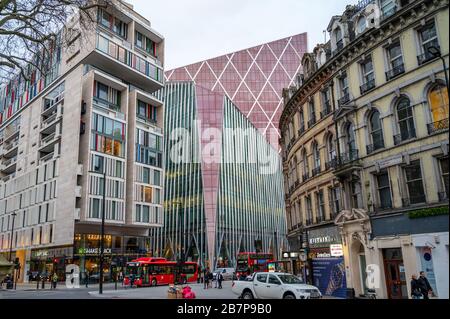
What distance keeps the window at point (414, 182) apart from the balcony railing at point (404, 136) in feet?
3.46

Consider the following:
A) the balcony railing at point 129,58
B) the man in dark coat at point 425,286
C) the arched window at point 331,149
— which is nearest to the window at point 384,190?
the arched window at point 331,149

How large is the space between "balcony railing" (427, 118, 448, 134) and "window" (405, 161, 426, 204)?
11.1 feet

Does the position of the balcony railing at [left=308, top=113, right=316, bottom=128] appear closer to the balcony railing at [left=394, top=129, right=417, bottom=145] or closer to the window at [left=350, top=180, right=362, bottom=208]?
the window at [left=350, top=180, right=362, bottom=208]

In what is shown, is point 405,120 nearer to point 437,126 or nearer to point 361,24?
point 437,126

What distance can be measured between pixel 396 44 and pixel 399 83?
3.28 meters

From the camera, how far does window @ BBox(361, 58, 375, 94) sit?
19109 mm

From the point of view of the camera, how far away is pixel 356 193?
25391 millimetres

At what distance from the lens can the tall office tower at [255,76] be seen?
134 m

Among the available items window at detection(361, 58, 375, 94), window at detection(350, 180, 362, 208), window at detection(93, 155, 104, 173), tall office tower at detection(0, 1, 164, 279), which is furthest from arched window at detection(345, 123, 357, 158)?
window at detection(93, 155, 104, 173)

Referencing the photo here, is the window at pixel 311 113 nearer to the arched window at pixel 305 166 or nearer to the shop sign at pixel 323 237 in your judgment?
the arched window at pixel 305 166

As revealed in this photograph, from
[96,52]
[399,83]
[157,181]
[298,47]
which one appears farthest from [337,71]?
[298,47]

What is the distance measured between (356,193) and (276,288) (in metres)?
10.1

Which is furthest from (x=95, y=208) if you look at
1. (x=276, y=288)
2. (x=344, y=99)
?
(x=344, y=99)

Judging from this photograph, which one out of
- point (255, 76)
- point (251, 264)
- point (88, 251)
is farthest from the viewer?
point (255, 76)
